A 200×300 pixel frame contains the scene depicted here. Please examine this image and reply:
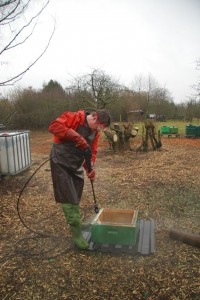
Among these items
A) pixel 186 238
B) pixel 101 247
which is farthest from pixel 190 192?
pixel 101 247

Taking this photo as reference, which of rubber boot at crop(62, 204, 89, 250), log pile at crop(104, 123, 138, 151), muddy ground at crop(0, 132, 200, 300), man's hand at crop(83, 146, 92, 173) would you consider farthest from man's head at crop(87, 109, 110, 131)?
log pile at crop(104, 123, 138, 151)

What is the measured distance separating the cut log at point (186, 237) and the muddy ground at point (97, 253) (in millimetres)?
A: 58

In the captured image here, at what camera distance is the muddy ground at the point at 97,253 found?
242 cm

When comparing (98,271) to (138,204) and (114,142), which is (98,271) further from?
(114,142)

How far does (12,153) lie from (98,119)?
3.51 m

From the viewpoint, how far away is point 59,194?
9.62 feet

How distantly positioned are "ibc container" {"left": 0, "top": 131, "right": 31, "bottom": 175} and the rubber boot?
328 cm

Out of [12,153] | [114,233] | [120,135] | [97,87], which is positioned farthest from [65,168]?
[97,87]

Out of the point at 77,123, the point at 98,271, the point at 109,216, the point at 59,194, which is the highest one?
the point at 77,123

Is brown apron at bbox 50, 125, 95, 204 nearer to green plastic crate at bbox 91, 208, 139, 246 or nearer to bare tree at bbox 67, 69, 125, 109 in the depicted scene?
green plastic crate at bbox 91, 208, 139, 246

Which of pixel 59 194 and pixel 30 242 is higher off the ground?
pixel 59 194

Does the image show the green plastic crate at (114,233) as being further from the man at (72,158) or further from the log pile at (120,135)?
the log pile at (120,135)

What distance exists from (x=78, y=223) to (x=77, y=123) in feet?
3.72

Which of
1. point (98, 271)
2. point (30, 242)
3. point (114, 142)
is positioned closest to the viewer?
point (98, 271)
